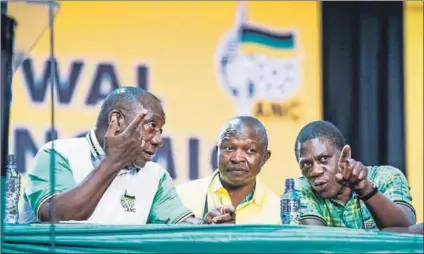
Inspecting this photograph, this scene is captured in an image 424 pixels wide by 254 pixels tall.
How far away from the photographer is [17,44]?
11.7 feet

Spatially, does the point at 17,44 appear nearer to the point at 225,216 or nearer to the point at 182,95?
the point at 225,216

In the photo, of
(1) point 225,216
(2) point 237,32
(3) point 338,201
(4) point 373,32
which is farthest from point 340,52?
(1) point 225,216

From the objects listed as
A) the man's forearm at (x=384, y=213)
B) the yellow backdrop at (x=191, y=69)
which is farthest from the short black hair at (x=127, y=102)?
the yellow backdrop at (x=191, y=69)

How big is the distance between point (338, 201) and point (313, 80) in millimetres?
2426

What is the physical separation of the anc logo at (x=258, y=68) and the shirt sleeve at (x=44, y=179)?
101 inches

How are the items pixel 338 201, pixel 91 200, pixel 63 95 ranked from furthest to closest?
pixel 63 95 → pixel 338 201 → pixel 91 200

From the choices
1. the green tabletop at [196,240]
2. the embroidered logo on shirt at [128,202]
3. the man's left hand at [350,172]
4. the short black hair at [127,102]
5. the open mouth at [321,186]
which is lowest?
the green tabletop at [196,240]

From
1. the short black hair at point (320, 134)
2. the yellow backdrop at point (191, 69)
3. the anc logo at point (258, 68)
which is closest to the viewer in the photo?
the short black hair at point (320, 134)

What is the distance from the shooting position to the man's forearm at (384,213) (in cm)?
421

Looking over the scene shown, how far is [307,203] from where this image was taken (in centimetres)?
471

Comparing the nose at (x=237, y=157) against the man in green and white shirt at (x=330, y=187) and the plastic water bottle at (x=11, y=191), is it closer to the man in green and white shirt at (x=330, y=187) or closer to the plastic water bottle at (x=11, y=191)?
the man in green and white shirt at (x=330, y=187)

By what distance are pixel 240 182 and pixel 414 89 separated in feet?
8.68

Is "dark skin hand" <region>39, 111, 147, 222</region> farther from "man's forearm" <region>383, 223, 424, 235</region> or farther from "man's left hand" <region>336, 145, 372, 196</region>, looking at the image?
"man's forearm" <region>383, 223, 424, 235</region>

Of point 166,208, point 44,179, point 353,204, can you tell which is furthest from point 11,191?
point 353,204
